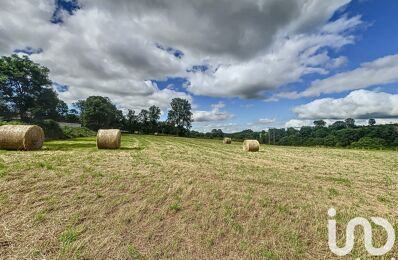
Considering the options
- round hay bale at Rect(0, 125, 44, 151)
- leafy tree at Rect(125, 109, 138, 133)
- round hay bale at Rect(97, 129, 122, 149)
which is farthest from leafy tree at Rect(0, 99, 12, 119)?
leafy tree at Rect(125, 109, 138, 133)

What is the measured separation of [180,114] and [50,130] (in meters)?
65.4

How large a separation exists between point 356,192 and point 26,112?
3795 centimetres

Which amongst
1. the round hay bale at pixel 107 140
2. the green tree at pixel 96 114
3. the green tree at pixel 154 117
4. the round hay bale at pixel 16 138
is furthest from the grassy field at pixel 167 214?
the green tree at pixel 154 117

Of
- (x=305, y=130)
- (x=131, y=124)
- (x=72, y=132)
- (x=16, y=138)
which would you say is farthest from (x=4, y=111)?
(x=305, y=130)

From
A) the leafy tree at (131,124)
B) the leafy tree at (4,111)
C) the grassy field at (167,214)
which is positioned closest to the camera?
the grassy field at (167,214)

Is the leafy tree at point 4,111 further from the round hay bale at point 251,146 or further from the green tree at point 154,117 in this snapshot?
the green tree at point 154,117

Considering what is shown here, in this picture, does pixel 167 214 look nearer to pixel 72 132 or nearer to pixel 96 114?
pixel 72 132

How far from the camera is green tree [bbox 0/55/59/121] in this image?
2923cm

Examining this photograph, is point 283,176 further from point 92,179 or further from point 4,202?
point 4,202

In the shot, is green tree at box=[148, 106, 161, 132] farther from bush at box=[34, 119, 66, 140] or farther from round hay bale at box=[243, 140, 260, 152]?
round hay bale at box=[243, 140, 260, 152]

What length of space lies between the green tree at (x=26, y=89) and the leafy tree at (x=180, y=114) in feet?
197

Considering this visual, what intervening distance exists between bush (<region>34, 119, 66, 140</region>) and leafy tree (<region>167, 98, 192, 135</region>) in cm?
6217

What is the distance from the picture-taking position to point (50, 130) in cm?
2870

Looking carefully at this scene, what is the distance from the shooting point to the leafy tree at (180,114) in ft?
303
